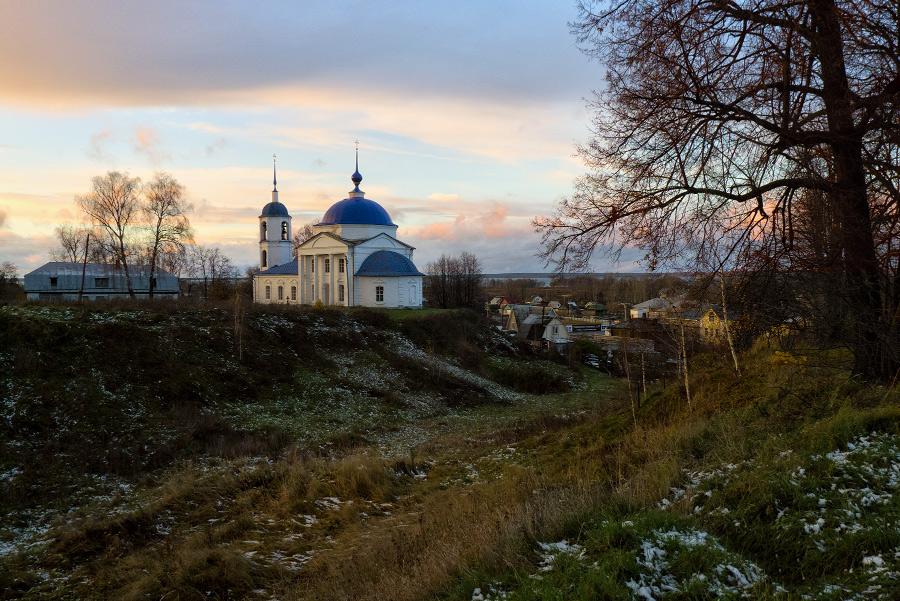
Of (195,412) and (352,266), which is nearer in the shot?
(195,412)

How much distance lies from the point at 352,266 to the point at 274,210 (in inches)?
574

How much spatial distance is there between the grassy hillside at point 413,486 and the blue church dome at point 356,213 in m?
22.7

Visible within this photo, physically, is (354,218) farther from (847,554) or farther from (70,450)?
(847,554)

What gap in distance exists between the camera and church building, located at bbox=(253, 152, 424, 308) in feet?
132

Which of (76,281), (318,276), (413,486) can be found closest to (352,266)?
(318,276)

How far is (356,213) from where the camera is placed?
4381 centimetres

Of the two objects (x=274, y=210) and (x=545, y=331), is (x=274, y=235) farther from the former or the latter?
(x=545, y=331)

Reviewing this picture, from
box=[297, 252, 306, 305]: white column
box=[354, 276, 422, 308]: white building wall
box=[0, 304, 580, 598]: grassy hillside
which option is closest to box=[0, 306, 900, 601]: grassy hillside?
box=[0, 304, 580, 598]: grassy hillside

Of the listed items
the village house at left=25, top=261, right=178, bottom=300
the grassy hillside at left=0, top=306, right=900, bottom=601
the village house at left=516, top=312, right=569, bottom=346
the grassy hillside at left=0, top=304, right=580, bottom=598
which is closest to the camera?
the grassy hillside at left=0, top=306, right=900, bottom=601

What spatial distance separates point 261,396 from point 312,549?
13848mm

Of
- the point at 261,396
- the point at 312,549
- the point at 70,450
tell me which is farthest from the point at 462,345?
the point at 312,549

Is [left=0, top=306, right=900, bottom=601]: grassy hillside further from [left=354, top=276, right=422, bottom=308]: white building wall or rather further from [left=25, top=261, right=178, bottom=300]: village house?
[left=25, top=261, right=178, bottom=300]: village house

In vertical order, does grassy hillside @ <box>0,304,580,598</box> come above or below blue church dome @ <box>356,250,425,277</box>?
below

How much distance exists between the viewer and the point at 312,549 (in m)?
8.05
